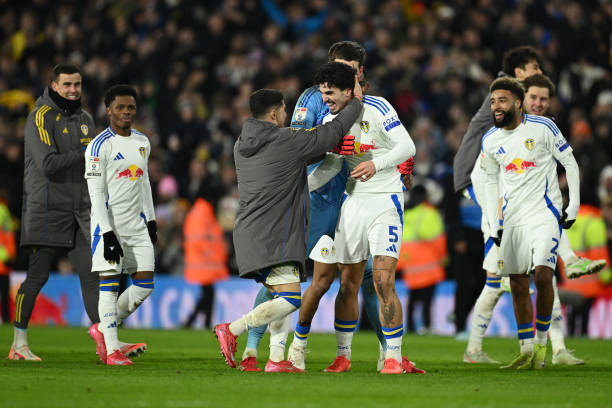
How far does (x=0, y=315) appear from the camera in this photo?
52.9 feet

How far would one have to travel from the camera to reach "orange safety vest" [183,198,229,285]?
16.0 m

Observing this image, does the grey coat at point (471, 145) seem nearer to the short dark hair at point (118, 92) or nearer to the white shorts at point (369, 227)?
the white shorts at point (369, 227)

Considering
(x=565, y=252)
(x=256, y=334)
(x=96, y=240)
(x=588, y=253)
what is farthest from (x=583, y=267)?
(x=588, y=253)

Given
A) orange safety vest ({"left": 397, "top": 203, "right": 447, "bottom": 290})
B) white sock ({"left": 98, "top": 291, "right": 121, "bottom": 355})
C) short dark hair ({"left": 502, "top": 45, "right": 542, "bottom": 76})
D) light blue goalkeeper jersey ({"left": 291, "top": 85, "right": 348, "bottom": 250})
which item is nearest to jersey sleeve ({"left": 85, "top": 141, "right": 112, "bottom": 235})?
white sock ({"left": 98, "top": 291, "right": 121, "bottom": 355})

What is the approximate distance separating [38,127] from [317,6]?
13378mm

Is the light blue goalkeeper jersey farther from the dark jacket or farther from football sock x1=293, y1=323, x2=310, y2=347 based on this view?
the dark jacket

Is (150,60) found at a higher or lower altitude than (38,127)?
higher

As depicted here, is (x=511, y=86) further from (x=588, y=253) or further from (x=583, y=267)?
(x=588, y=253)

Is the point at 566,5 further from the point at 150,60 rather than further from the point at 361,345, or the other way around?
the point at 361,345

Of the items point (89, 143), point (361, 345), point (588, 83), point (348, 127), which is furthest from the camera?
point (588, 83)

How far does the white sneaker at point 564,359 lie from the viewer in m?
9.05

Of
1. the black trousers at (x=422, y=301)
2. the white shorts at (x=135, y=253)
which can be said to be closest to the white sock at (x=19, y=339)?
the white shorts at (x=135, y=253)

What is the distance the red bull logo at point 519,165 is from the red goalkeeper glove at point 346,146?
1.63 meters

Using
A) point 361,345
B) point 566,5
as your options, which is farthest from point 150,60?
point 361,345
